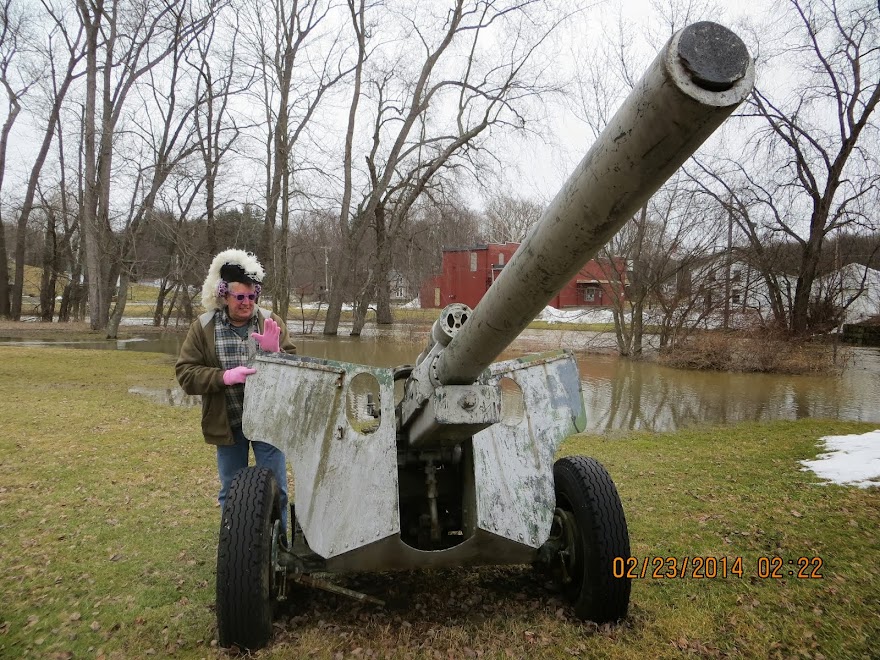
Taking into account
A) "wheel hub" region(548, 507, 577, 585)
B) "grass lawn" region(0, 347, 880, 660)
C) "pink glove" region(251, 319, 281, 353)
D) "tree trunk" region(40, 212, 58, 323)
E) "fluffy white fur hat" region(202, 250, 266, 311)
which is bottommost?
"grass lawn" region(0, 347, 880, 660)

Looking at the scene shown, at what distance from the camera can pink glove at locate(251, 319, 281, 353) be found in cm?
348

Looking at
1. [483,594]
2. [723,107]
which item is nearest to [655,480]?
[483,594]

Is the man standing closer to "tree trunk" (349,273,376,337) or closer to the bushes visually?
the bushes

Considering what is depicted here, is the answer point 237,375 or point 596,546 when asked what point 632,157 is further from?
point 237,375

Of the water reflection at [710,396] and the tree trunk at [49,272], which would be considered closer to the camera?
the water reflection at [710,396]

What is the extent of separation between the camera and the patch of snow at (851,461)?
5609 millimetres

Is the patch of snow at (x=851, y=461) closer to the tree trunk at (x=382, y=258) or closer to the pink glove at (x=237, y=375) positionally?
the pink glove at (x=237, y=375)

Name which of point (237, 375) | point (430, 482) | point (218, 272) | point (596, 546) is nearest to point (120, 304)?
point (218, 272)

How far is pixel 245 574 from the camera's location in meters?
2.66

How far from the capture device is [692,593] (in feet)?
11.5

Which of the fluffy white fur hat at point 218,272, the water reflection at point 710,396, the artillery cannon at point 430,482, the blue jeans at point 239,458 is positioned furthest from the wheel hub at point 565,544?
the water reflection at point 710,396

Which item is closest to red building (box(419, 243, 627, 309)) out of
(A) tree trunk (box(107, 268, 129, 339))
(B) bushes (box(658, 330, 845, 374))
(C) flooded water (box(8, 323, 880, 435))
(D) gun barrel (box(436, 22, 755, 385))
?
(C) flooded water (box(8, 323, 880, 435))
